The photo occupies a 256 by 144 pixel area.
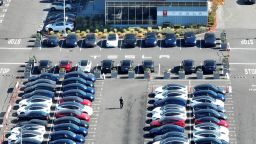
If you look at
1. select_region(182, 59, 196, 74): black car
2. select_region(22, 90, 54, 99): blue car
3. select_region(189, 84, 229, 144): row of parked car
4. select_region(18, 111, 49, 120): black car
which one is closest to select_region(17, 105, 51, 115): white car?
select_region(18, 111, 49, 120): black car

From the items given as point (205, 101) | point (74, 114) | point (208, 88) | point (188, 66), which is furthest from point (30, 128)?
point (188, 66)

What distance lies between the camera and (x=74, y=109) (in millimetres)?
155375

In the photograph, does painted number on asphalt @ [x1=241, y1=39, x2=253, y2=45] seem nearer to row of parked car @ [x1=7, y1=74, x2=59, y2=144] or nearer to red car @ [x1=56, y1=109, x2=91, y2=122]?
row of parked car @ [x1=7, y1=74, x2=59, y2=144]

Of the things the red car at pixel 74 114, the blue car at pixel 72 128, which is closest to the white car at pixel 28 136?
the blue car at pixel 72 128

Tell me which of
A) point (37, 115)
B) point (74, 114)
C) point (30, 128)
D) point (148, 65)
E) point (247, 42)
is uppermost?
point (247, 42)

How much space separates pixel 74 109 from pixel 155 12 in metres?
38.6

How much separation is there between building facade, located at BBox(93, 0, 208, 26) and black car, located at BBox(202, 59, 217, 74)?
18.9 m

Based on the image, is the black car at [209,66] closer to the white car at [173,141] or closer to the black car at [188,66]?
the black car at [188,66]

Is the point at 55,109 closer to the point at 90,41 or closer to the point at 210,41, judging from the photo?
the point at 90,41

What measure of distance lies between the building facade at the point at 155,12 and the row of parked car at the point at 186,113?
1057 inches

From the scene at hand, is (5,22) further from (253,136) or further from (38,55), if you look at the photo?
(253,136)

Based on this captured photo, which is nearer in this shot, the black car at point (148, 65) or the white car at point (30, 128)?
the white car at point (30, 128)

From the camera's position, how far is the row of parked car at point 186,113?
14675 cm

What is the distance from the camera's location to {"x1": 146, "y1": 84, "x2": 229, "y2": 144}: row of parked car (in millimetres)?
146750
